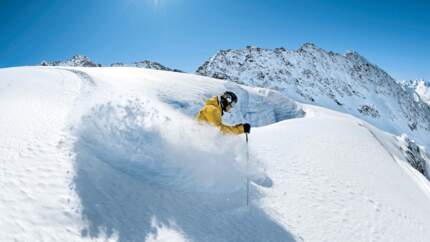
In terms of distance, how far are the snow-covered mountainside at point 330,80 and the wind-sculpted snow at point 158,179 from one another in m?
85.3

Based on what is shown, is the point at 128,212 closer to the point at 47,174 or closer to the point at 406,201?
the point at 47,174

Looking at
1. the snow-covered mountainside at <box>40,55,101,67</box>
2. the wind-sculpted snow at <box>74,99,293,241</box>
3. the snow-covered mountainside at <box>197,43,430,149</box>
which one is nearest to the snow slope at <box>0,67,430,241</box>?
the wind-sculpted snow at <box>74,99,293,241</box>

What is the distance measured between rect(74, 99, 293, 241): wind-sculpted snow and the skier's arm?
19 centimetres

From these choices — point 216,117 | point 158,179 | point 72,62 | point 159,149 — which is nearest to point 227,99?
point 216,117

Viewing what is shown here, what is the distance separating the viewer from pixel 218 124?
7.39 metres

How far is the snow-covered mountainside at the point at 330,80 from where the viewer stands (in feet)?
351

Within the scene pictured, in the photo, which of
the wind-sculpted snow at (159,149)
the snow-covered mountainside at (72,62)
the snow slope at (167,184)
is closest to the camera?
the snow slope at (167,184)

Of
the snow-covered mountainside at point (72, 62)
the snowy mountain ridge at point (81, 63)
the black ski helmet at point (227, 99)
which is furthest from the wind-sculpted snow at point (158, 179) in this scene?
the snow-covered mountainside at point (72, 62)

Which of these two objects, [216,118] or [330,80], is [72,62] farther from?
[216,118]

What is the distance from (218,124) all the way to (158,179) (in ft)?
7.91

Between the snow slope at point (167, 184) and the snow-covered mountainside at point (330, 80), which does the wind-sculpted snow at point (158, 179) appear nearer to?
the snow slope at point (167, 184)

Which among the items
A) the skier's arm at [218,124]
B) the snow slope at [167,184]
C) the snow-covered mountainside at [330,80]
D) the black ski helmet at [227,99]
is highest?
the snow-covered mountainside at [330,80]

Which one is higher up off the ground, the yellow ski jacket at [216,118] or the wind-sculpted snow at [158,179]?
the yellow ski jacket at [216,118]

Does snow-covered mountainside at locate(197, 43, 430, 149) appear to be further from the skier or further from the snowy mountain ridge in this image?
the skier
